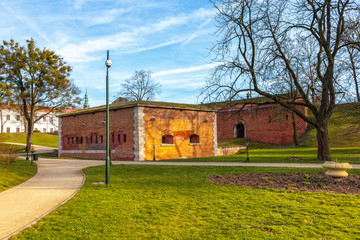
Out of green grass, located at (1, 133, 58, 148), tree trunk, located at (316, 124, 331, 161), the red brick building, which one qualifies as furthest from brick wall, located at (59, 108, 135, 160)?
green grass, located at (1, 133, 58, 148)

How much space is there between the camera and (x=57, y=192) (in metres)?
8.85

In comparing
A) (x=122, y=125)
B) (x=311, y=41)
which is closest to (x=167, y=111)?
(x=122, y=125)

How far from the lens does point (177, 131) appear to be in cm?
2509

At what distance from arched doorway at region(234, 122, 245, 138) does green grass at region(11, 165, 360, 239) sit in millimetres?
35410

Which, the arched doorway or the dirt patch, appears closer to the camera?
the dirt patch

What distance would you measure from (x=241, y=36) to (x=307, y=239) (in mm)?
13872

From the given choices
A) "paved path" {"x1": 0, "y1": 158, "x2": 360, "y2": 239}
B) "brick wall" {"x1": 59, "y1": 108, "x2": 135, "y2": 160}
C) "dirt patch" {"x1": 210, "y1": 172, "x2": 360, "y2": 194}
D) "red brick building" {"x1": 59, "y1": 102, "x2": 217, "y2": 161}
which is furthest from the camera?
"brick wall" {"x1": 59, "y1": 108, "x2": 135, "y2": 160}

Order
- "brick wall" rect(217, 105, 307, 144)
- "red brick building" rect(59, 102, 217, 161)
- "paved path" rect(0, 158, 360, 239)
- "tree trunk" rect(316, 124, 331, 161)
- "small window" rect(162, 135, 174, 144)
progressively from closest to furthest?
1. "paved path" rect(0, 158, 360, 239)
2. "tree trunk" rect(316, 124, 331, 161)
3. "red brick building" rect(59, 102, 217, 161)
4. "small window" rect(162, 135, 174, 144)
5. "brick wall" rect(217, 105, 307, 144)

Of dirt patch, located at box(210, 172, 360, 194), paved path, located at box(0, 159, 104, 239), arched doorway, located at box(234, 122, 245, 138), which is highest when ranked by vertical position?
arched doorway, located at box(234, 122, 245, 138)

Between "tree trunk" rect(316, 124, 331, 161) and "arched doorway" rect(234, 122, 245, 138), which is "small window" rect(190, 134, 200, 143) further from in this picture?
"arched doorway" rect(234, 122, 245, 138)

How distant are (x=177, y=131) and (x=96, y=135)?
786cm

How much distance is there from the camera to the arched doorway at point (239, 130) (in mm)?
43344

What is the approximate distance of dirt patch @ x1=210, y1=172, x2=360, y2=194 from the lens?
326 inches

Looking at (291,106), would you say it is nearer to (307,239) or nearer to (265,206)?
(265,206)
